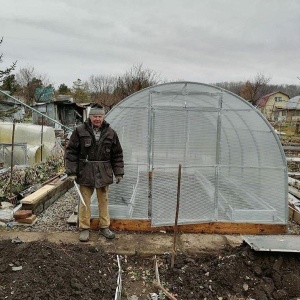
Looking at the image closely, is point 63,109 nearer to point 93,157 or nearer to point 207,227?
point 93,157

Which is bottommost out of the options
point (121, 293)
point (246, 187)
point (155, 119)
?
point (121, 293)

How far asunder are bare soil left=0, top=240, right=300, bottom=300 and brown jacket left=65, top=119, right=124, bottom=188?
1100 mm

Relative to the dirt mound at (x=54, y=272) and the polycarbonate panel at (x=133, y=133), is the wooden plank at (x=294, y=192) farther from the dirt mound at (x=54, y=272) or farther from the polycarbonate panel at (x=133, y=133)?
the dirt mound at (x=54, y=272)

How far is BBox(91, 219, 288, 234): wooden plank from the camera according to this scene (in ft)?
19.0

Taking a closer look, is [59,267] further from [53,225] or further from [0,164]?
[0,164]

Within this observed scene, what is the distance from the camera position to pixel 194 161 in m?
5.75

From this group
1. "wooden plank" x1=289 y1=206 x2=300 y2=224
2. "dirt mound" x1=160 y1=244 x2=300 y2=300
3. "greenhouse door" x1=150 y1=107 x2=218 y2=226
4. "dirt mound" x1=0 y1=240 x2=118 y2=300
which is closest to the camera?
"dirt mound" x1=0 y1=240 x2=118 y2=300

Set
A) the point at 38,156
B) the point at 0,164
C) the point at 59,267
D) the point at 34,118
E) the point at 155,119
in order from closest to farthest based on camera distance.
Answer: the point at 59,267 < the point at 155,119 < the point at 0,164 < the point at 38,156 < the point at 34,118

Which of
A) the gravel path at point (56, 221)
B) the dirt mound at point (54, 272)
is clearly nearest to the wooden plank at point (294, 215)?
the gravel path at point (56, 221)

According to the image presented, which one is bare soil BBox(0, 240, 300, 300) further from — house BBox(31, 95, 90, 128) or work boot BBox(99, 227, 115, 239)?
house BBox(31, 95, 90, 128)

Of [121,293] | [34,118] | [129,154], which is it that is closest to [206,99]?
[129,154]

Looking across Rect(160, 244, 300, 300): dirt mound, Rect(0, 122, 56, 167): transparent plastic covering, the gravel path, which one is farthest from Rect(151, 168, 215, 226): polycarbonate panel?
Rect(0, 122, 56, 167): transparent plastic covering

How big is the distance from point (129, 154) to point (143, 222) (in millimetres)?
1240

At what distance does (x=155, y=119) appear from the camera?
5711 mm
